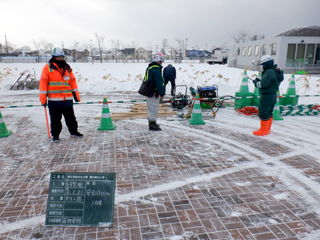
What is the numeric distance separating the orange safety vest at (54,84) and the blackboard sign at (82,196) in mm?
3020

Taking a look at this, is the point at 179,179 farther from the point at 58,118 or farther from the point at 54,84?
the point at 54,84

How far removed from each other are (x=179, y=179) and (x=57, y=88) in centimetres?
334

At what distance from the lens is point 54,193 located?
2635 mm

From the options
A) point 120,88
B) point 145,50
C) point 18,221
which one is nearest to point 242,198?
point 18,221

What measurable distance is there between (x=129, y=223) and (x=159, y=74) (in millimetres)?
3932

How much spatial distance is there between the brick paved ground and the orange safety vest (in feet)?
3.52

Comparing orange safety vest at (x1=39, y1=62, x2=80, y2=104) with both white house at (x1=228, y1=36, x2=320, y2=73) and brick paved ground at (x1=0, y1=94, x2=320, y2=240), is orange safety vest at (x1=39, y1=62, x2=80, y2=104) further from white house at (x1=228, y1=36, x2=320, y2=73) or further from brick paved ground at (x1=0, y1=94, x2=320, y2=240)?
white house at (x1=228, y1=36, x2=320, y2=73)

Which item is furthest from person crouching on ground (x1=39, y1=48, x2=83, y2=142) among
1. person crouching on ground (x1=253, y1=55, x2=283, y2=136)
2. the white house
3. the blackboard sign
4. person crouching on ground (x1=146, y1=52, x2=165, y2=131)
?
the white house

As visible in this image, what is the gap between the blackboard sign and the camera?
2629 mm

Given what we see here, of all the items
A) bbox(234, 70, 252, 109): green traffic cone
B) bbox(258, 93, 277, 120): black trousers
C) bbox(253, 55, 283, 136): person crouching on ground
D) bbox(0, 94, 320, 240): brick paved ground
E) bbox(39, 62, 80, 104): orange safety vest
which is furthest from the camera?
bbox(234, 70, 252, 109): green traffic cone

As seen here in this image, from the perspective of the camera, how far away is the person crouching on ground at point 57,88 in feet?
16.7

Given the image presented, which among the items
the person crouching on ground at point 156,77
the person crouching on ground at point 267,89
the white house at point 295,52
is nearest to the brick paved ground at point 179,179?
the person crouching on ground at point 267,89

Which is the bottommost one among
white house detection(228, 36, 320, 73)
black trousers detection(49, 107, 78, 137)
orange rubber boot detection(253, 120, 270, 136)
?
orange rubber boot detection(253, 120, 270, 136)

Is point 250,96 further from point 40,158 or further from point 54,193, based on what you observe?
point 54,193
